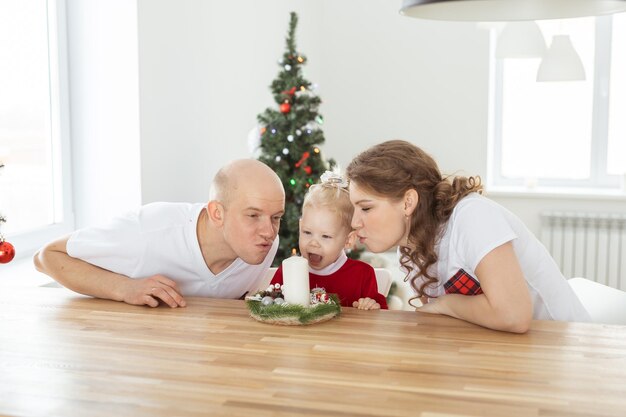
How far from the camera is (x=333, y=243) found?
246 centimetres

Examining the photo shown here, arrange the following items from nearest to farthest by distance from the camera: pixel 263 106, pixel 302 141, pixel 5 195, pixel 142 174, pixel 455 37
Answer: pixel 5 195 < pixel 142 174 < pixel 302 141 < pixel 263 106 < pixel 455 37

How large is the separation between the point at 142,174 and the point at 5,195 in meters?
0.62

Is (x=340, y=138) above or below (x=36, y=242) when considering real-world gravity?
above

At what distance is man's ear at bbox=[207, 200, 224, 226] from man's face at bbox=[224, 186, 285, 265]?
29 millimetres

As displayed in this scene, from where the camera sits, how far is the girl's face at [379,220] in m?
2.14

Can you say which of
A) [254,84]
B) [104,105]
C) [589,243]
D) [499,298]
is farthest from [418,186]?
[589,243]

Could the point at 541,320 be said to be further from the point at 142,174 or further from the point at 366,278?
the point at 142,174

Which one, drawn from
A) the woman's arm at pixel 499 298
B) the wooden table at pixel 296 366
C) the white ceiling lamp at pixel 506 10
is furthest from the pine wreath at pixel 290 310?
the white ceiling lamp at pixel 506 10

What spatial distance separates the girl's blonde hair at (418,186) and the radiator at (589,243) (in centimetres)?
390

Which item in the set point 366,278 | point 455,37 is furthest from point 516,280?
point 455,37

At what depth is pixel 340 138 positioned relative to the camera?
624 cm

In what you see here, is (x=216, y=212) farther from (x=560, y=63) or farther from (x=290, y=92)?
(x=560, y=63)

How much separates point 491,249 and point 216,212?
832 millimetres

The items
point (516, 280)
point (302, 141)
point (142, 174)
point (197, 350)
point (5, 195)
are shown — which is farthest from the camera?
point (302, 141)
